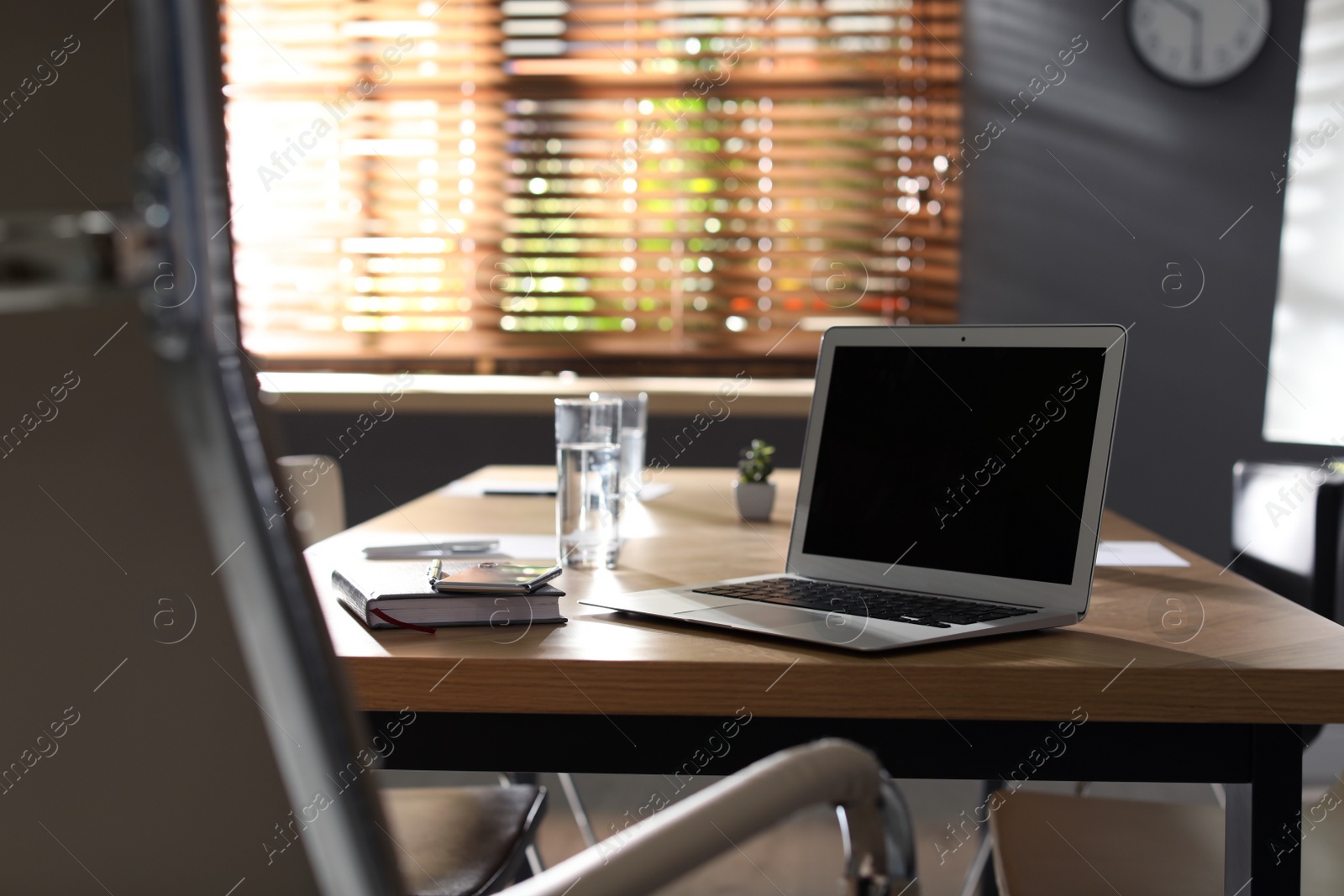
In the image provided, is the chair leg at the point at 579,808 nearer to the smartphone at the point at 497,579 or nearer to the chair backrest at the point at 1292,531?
the smartphone at the point at 497,579

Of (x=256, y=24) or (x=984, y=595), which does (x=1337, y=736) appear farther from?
(x=256, y=24)

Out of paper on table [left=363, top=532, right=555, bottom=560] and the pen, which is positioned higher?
the pen

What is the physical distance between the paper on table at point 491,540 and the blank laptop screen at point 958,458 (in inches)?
15.0

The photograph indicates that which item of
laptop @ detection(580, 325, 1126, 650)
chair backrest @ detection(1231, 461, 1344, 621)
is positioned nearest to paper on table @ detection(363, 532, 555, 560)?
laptop @ detection(580, 325, 1126, 650)

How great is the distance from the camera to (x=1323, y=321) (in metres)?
3.00

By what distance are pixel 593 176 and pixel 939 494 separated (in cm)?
252

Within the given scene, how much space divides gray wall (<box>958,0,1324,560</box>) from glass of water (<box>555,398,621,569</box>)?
2.26m

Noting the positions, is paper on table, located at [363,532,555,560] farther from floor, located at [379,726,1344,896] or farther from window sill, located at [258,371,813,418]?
window sill, located at [258,371,813,418]

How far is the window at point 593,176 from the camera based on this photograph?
11.1 feet

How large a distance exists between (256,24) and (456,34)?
615 mm

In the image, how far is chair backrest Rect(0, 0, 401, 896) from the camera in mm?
234

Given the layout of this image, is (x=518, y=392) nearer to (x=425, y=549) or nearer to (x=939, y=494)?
(x=425, y=549)

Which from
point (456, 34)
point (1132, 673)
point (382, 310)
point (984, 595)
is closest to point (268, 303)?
point (382, 310)

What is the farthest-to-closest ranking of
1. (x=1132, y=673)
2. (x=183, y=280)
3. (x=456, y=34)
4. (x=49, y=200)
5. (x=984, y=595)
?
(x=456, y=34) < (x=984, y=595) < (x=1132, y=673) < (x=49, y=200) < (x=183, y=280)
